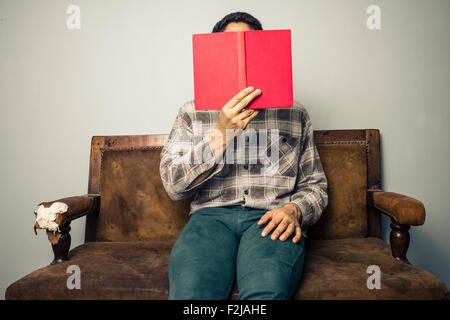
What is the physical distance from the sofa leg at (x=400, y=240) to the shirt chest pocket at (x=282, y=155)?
39 centimetres

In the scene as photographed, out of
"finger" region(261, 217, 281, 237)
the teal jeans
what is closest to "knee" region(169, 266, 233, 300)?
the teal jeans

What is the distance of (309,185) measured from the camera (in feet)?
3.58

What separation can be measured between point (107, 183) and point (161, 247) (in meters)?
0.41

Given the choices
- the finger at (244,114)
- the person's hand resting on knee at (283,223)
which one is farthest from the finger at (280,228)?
the finger at (244,114)

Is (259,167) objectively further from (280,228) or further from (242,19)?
(242,19)

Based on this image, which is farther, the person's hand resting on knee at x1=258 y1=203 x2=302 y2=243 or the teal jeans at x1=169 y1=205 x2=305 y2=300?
the person's hand resting on knee at x1=258 y1=203 x2=302 y2=243

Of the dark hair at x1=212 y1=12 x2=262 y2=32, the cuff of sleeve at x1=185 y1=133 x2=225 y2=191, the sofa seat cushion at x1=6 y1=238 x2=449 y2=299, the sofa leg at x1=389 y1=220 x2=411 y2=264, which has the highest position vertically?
the dark hair at x1=212 y1=12 x2=262 y2=32

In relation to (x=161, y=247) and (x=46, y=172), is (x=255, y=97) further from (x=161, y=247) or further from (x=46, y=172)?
(x=46, y=172)

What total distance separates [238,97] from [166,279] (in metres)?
0.60

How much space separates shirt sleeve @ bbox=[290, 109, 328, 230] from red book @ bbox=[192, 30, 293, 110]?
34 centimetres

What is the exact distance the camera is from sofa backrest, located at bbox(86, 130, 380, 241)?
4.22ft

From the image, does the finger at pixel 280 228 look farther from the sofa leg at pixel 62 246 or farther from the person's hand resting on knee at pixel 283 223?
the sofa leg at pixel 62 246

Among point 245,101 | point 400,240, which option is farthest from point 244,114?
point 400,240

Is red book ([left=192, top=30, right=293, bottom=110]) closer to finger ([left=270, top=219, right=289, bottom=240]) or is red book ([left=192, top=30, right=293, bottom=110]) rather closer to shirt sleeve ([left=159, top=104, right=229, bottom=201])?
shirt sleeve ([left=159, top=104, right=229, bottom=201])
